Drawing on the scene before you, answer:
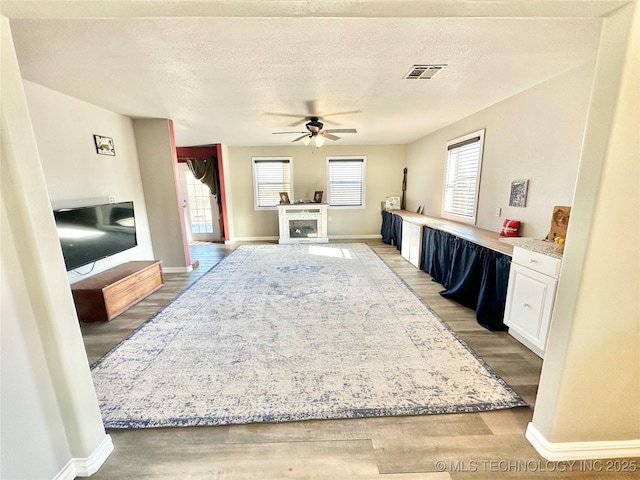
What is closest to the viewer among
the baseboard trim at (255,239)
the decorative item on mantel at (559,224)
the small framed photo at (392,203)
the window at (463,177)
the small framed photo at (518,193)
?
the decorative item on mantel at (559,224)

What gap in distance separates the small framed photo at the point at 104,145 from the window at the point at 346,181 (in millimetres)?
4359

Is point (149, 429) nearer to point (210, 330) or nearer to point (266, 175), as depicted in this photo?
point (210, 330)

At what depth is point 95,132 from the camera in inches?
127

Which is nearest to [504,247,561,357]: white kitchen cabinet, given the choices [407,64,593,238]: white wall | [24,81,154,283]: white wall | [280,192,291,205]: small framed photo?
[407,64,593,238]: white wall

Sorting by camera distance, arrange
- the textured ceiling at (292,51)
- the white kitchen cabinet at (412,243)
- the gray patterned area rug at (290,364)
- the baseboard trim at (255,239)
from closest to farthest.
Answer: the textured ceiling at (292,51) < the gray patterned area rug at (290,364) < the white kitchen cabinet at (412,243) < the baseboard trim at (255,239)

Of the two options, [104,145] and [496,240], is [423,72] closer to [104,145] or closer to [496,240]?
[496,240]

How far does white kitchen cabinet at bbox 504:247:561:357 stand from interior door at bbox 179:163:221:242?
6459mm

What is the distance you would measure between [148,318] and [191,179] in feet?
15.9

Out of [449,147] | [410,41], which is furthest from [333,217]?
[410,41]

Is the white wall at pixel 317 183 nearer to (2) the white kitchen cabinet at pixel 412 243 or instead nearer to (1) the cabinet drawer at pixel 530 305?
(2) the white kitchen cabinet at pixel 412 243

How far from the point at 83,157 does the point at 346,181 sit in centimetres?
507

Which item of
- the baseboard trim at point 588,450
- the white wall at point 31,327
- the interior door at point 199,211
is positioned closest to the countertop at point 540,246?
the baseboard trim at point 588,450

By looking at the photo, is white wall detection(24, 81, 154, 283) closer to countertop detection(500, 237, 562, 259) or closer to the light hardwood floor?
the light hardwood floor

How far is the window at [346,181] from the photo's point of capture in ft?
21.7
